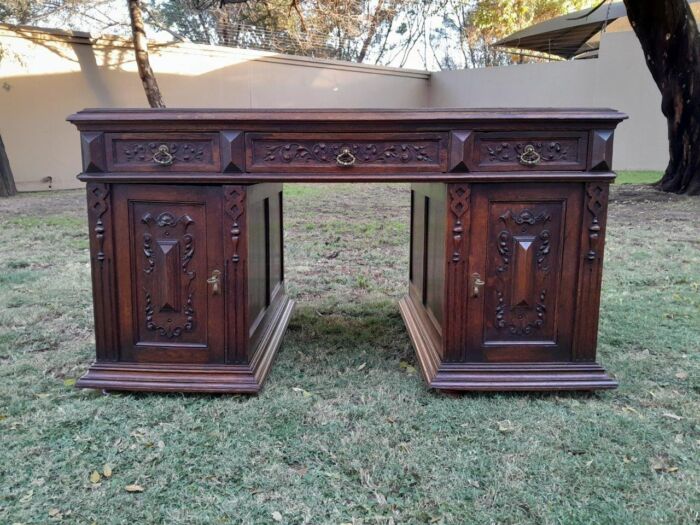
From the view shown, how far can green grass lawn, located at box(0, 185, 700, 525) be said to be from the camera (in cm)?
144

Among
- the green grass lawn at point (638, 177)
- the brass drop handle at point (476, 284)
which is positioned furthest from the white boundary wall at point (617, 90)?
the brass drop handle at point (476, 284)

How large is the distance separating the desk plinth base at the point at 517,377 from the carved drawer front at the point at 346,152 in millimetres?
744

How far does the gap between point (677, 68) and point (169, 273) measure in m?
6.47

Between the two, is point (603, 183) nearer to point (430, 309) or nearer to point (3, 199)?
point (430, 309)

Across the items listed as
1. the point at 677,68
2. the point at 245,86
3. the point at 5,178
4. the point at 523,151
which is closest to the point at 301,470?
the point at 523,151

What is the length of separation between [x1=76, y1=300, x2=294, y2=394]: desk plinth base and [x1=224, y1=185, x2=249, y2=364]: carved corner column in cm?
6

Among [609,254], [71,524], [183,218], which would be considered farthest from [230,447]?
[609,254]

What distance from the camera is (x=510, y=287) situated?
209 centimetres

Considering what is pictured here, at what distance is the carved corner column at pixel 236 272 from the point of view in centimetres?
204

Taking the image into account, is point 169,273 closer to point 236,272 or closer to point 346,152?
point 236,272

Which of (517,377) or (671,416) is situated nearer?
(671,416)

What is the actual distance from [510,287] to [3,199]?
7.49 m

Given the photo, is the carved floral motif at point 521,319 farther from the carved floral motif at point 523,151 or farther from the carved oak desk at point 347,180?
the carved floral motif at point 523,151

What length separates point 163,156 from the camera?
1999 millimetres
